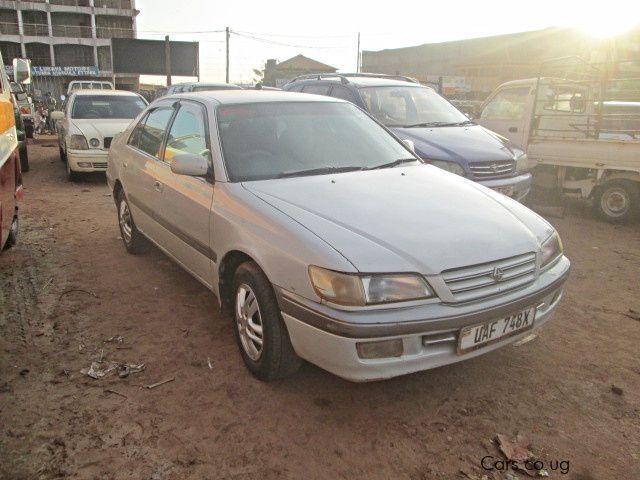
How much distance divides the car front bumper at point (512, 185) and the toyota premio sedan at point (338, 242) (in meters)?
2.35

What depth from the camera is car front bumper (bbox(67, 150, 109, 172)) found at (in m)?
8.70

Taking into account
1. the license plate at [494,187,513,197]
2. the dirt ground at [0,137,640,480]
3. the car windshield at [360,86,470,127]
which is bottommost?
the dirt ground at [0,137,640,480]

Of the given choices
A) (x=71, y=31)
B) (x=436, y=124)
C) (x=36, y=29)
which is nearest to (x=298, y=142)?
(x=436, y=124)

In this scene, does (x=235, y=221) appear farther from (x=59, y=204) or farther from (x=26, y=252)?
(x=59, y=204)

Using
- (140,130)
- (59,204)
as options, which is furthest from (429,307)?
(59,204)

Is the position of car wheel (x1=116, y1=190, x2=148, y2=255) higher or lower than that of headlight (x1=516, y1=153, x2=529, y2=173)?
lower

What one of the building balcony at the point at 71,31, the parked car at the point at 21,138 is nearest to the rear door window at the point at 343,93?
the parked car at the point at 21,138

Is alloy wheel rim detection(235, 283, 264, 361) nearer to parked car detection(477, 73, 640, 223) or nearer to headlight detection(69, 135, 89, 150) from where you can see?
parked car detection(477, 73, 640, 223)

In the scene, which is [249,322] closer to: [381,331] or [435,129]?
[381,331]

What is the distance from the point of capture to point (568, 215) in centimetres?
748

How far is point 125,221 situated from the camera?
5176mm

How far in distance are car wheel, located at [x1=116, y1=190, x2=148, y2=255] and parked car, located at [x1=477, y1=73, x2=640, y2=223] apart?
5696 mm

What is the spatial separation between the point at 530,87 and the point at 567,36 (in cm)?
2626

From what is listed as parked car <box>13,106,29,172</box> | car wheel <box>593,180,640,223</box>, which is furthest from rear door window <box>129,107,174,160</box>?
car wheel <box>593,180,640,223</box>
